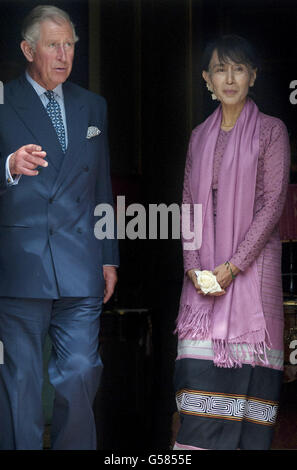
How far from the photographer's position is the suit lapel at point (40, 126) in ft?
14.2

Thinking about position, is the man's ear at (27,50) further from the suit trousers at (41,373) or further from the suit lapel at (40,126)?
the suit trousers at (41,373)

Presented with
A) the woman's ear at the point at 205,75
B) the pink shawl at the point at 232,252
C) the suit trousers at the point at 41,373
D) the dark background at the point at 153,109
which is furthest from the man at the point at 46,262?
the woman's ear at the point at 205,75

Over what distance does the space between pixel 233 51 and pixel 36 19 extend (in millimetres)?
987

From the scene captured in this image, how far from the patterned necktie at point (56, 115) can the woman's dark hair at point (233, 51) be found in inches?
31.4

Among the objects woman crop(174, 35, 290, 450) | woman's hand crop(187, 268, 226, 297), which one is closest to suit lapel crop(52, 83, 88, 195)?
woman crop(174, 35, 290, 450)

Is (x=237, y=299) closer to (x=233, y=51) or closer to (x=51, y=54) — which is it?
(x=233, y=51)

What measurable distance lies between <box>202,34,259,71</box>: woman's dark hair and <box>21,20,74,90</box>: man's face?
2.36 feet

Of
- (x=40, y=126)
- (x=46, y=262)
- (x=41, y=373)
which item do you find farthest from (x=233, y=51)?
(x=41, y=373)

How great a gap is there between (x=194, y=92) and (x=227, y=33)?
0.34 meters

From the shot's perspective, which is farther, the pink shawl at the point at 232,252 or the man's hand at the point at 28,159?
the pink shawl at the point at 232,252

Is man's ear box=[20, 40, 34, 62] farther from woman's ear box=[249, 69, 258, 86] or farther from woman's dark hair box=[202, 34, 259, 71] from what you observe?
woman's ear box=[249, 69, 258, 86]

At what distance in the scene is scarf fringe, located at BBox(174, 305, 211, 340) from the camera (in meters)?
4.45

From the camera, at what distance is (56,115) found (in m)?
4.43

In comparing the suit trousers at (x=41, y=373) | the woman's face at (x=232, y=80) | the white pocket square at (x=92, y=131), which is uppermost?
the woman's face at (x=232, y=80)
